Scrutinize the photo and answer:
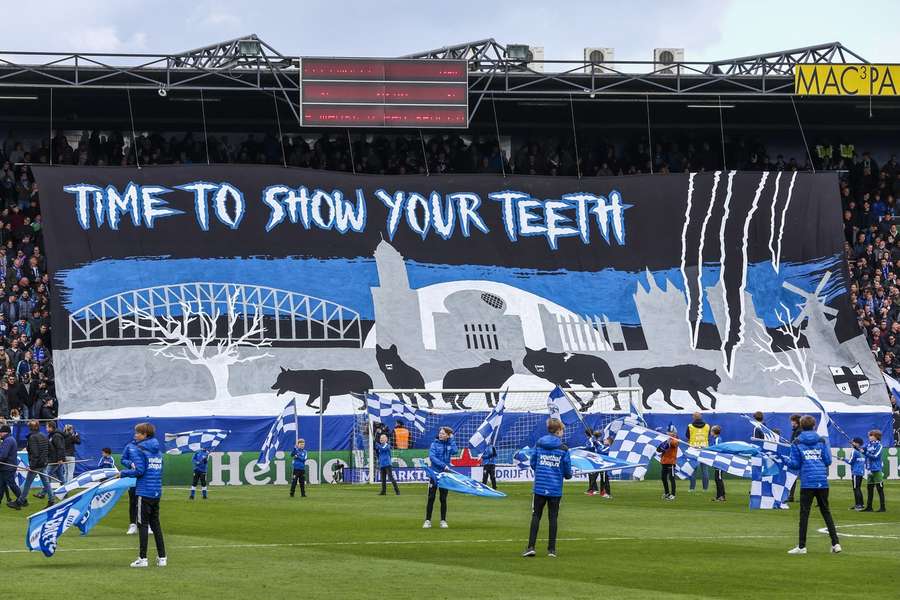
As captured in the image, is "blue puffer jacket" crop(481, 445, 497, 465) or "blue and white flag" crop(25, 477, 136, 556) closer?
"blue and white flag" crop(25, 477, 136, 556)

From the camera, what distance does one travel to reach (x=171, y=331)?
5097 centimetres

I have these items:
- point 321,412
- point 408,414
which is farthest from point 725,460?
point 321,412

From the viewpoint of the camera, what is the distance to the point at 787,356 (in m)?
54.5

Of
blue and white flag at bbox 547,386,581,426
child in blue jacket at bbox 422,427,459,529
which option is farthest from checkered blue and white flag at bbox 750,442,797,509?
blue and white flag at bbox 547,386,581,426

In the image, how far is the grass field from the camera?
17.8 metres

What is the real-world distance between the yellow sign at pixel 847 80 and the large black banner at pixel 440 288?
4.78 m

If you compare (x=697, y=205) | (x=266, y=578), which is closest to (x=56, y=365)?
(x=697, y=205)

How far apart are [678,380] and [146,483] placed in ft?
117

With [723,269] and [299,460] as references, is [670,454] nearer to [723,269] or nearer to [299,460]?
[299,460]

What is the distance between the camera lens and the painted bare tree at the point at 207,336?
165 ft

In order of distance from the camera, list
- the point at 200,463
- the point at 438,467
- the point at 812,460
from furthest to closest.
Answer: the point at 200,463, the point at 438,467, the point at 812,460

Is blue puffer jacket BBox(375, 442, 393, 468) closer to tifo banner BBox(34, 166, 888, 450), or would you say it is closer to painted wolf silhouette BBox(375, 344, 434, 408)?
tifo banner BBox(34, 166, 888, 450)

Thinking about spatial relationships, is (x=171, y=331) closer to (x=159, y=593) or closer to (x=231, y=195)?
(x=231, y=195)

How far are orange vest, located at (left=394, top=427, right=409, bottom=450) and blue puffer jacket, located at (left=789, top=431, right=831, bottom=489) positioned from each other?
77.5ft
